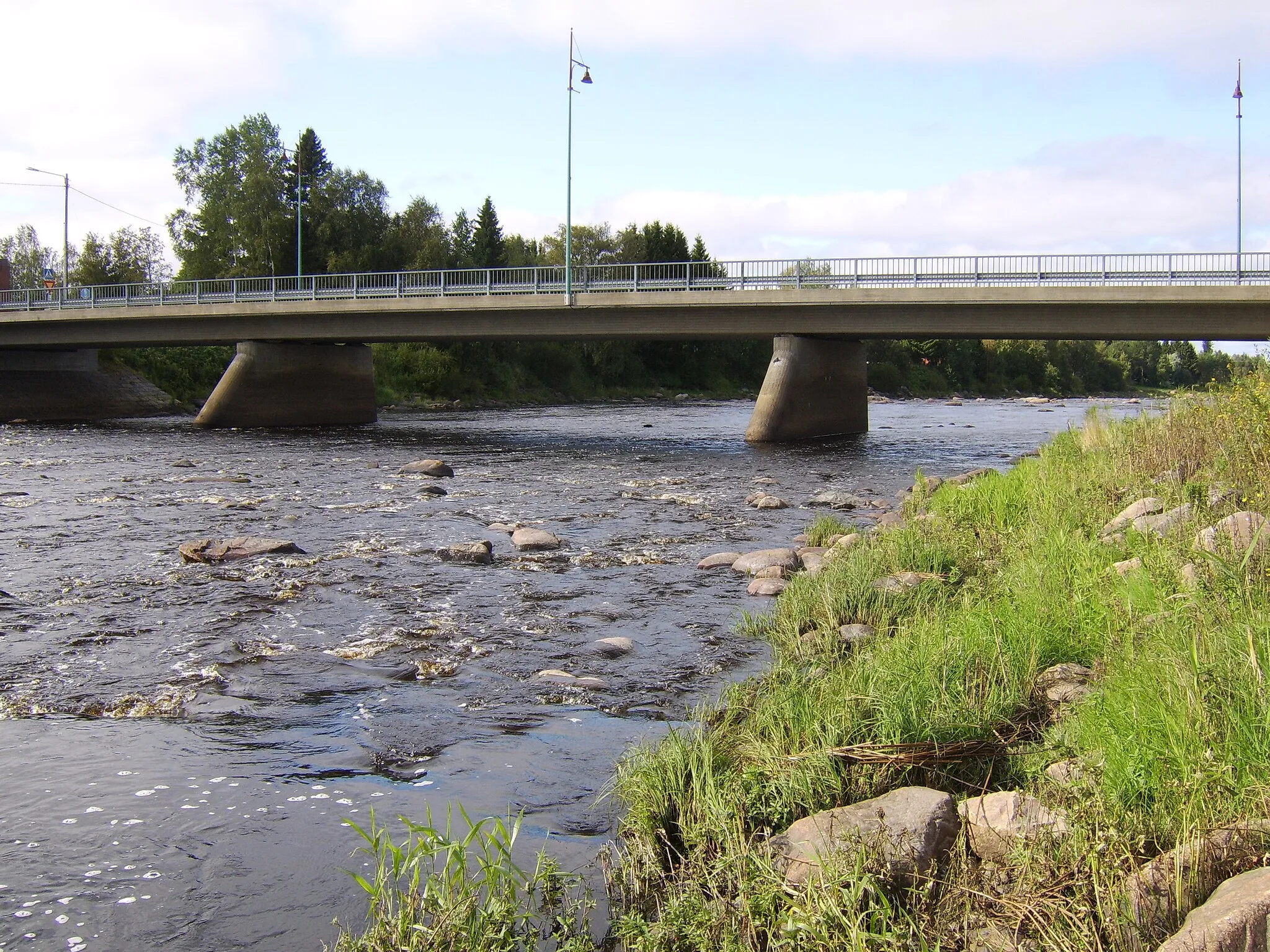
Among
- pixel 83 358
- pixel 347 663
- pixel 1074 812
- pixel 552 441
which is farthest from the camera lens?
pixel 83 358

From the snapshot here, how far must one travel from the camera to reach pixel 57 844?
6.08 meters

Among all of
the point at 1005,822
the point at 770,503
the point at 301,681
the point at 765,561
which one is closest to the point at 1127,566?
the point at 1005,822

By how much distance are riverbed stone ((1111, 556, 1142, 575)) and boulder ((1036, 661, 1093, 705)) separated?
1662mm

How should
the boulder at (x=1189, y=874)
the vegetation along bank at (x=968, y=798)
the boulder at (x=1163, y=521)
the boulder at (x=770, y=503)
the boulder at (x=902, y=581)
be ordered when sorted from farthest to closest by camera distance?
the boulder at (x=770, y=503) < the boulder at (x=902, y=581) < the boulder at (x=1163, y=521) < the vegetation along bank at (x=968, y=798) < the boulder at (x=1189, y=874)

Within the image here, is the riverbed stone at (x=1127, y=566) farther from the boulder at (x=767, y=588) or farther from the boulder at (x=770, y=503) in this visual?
the boulder at (x=770, y=503)

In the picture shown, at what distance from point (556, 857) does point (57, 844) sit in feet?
9.28

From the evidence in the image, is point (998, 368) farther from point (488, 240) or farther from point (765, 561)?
point (765, 561)

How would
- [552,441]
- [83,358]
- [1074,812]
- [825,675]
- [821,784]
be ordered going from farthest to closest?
1. [83,358]
2. [552,441]
3. [825,675]
4. [821,784]
5. [1074,812]

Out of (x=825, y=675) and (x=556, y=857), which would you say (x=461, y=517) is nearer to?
(x=825, y=675)

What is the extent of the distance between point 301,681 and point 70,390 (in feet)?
180

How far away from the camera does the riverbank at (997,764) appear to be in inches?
177

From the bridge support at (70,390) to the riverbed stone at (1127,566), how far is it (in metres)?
56.1

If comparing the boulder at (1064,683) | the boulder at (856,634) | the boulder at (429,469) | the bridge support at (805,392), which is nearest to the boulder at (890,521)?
the boulder at (856,634)

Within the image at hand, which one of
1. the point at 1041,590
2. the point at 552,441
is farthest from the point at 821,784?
the point at 552,441
